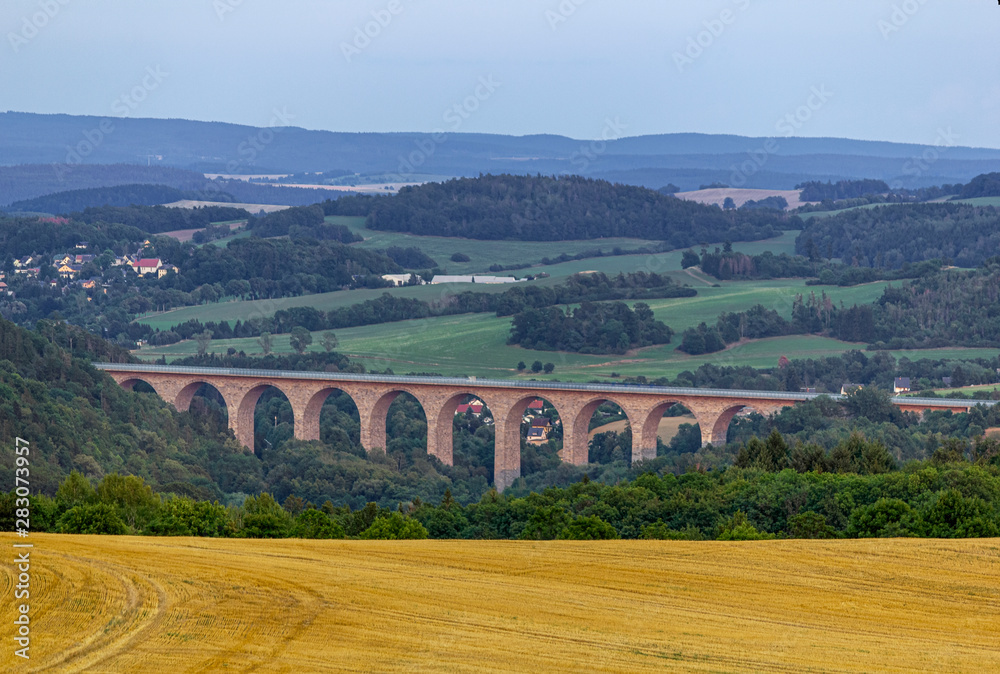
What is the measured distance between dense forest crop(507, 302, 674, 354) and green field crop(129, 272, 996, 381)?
1194 millimetres

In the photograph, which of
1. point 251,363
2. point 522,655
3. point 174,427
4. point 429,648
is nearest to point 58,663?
point 429,648

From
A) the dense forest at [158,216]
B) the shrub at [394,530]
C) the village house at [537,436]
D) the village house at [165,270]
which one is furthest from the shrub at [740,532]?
the dense forest at [158,216]

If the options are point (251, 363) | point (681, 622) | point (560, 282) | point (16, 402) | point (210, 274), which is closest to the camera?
point (681, 622)

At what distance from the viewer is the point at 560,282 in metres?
123

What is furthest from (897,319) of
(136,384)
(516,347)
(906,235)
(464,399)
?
(136,384)

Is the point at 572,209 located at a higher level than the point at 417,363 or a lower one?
higher

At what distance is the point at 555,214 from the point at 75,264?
5996 centimetres

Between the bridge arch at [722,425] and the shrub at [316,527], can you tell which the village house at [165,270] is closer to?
the bridge arch at [722,425]

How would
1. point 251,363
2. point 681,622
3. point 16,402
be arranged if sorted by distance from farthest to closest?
1. point 251,363
2. point 16,402
3. point 681,622

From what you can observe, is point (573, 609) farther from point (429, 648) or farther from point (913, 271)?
point (913, 271)

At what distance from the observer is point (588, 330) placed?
9888 cm

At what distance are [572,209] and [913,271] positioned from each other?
197ft

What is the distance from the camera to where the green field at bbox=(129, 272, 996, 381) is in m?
89.4

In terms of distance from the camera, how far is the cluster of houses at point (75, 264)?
131 metres
